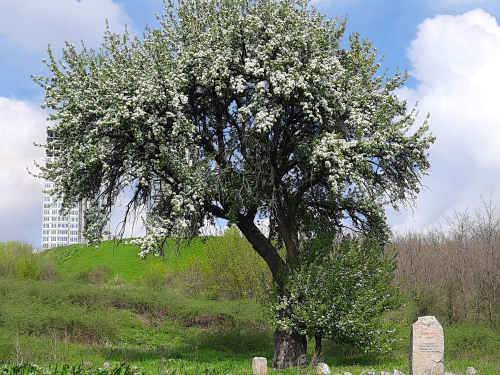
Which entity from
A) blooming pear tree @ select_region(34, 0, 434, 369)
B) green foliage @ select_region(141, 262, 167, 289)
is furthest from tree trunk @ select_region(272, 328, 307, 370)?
green foliage @ select_region(141, 262, 167, 289)

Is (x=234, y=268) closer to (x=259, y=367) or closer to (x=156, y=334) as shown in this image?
(x=156, y=334)

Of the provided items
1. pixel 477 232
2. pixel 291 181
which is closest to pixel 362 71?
pixel 291 181

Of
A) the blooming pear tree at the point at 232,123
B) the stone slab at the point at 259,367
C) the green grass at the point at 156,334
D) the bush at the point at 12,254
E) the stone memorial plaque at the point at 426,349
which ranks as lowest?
the green grass at the point at 156,334

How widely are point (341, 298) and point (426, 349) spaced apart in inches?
107

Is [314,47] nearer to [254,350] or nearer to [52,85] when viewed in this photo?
[52,85]

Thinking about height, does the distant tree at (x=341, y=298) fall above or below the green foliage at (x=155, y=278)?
above

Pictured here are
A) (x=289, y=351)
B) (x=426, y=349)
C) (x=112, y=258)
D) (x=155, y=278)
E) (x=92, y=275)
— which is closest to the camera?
(x=426, y=349)

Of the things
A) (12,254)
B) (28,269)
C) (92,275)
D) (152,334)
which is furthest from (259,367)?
(92,275)

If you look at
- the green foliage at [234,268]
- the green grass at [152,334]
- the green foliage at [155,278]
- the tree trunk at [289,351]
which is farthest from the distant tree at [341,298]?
the green foliage at [155,278]

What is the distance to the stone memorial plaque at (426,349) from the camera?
12.2m

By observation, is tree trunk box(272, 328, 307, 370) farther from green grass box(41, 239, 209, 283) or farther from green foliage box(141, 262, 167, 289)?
green grass box(41, 239, 209, 283)

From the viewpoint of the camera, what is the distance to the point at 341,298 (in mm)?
13641

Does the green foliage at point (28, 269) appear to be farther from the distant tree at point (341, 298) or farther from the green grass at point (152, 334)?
the distant tree at point (341, 298)

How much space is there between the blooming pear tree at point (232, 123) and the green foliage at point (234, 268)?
44.4 ft
